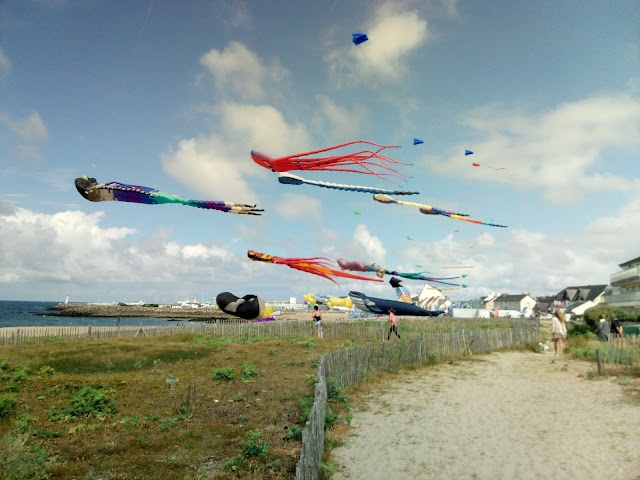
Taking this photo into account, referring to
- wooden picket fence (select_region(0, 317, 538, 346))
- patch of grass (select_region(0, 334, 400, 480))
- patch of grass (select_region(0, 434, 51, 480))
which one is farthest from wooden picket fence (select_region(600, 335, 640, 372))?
patch of grass (select_region(0, 434, 51, 480))

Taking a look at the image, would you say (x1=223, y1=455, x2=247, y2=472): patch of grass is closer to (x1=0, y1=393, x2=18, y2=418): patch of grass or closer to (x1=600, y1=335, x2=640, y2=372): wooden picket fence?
(x1=0, y1=393, x2=18, y2=418): patch of grass

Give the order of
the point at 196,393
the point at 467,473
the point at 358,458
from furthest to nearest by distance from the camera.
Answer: the point at 196,393, the point at 358,458, the point at 467,473

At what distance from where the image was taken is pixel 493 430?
1094cm

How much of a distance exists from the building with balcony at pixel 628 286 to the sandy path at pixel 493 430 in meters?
32.8

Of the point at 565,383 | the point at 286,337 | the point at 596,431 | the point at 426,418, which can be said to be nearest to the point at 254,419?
the point at 426,418

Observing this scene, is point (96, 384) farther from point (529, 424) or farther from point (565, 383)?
point (565, 383)

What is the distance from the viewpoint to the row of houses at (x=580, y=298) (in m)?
45.2

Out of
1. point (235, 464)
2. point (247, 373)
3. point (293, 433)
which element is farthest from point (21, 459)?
point (247, 373)

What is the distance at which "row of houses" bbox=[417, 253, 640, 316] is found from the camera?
4525 cm

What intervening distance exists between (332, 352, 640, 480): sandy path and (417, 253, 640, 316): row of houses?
35.1m

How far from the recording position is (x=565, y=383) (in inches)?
650

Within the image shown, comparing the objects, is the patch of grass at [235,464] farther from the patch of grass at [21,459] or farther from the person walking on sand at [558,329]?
the person walking on sand at [558,329]

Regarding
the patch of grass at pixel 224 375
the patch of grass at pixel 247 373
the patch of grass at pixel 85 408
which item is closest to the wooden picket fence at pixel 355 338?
the patch of grass at pixel 247 373

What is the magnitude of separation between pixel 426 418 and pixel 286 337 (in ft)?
63.1
